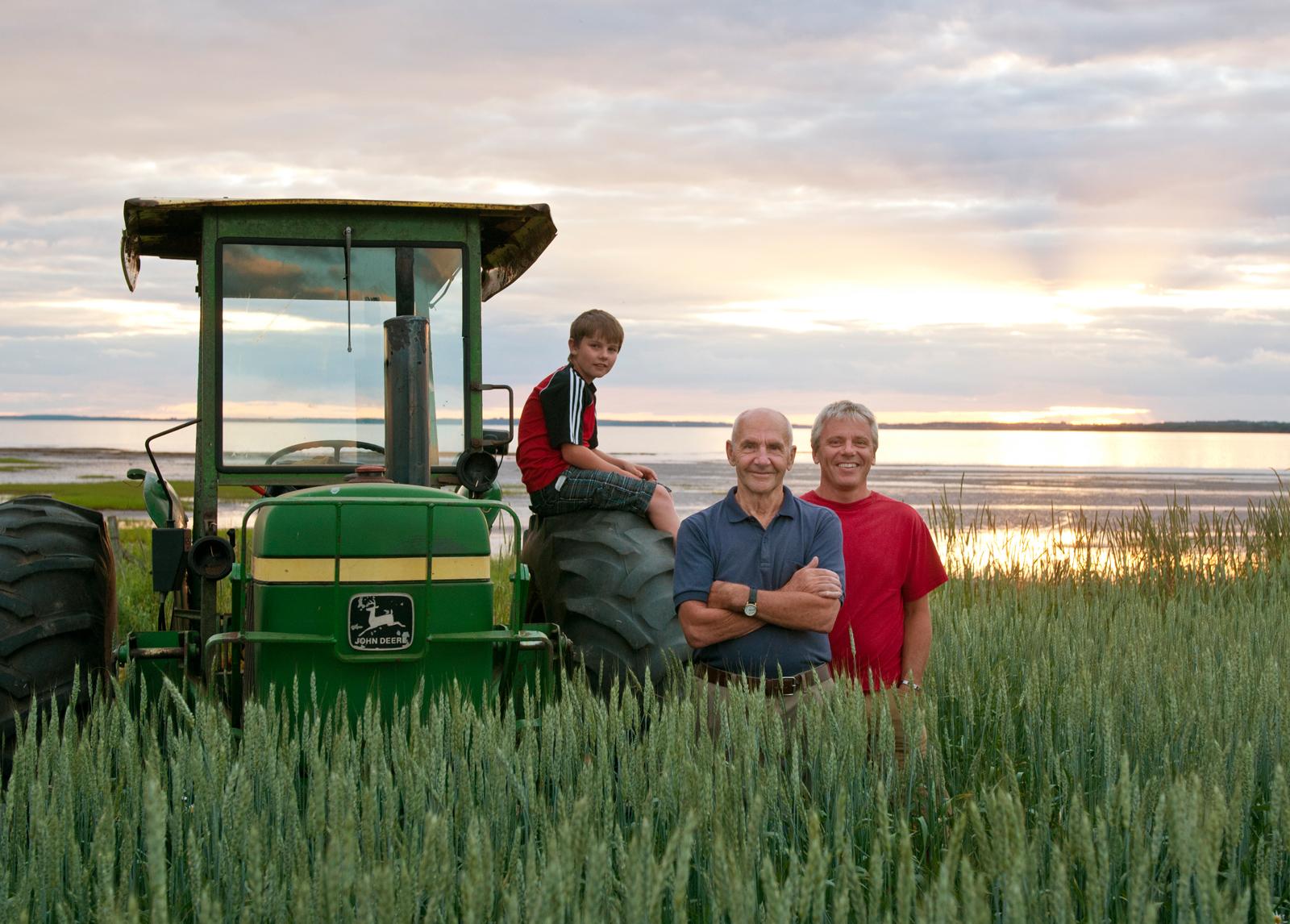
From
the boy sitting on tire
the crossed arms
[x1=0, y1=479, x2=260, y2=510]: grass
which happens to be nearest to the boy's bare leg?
the boy sitting on tire

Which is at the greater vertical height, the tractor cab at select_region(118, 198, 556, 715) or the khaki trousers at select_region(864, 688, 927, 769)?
the tractor cab at select_region(118, 198, 556, 715)

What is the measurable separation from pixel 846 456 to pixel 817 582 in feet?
2.13

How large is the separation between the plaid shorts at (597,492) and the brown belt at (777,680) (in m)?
0.89

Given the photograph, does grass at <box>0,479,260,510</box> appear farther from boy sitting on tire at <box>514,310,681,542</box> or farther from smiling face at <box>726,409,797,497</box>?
smiling face at <box>726,409,797,497</box>

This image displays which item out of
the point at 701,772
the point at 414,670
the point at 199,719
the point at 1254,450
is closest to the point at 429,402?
the point at 414,670

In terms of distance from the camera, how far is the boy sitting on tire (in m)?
4.81

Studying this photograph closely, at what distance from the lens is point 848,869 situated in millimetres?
1954

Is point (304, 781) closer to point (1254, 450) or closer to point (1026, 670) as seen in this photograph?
point (1026, 670)

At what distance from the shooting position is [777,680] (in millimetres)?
4016

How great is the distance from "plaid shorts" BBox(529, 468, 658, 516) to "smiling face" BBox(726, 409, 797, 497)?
700 mm

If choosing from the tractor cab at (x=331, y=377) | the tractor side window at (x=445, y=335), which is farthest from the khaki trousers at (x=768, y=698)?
the tractor side window at (x=445, y=335)

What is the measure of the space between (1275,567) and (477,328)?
6.96m

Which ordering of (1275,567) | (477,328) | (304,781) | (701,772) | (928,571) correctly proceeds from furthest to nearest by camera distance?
(1275,567)
(477,328)
(928,571)
(304,781)
(701,772)

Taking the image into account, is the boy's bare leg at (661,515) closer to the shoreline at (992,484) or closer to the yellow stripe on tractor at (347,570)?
the yellow stripe on tractor at (347,570)
